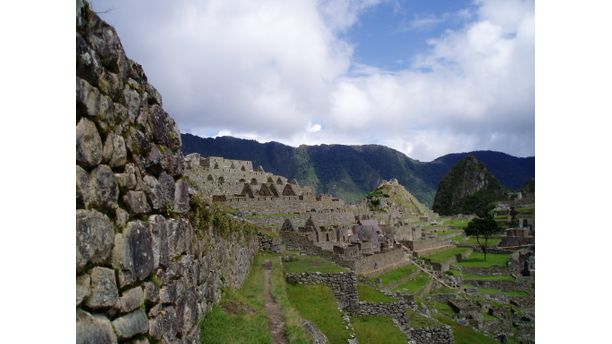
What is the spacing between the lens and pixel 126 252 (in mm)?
3977

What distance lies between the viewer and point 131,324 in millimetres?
4004

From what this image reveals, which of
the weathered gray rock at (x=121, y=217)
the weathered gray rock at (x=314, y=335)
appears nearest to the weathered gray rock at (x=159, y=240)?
the weathered gray rock at (x=121, y=217)

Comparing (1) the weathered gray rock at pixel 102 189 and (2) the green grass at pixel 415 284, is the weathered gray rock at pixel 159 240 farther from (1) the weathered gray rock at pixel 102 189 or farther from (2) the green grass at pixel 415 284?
(2) the green grass at pixel 415 284

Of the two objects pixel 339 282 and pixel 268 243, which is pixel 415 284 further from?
pixel 339 282

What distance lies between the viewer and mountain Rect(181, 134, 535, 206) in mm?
132875

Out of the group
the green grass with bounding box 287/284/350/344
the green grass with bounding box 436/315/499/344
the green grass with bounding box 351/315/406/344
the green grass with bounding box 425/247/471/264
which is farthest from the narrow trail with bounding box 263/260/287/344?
the green grass with bounding box 425/247/471/264

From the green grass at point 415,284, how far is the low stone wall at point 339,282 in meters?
12.1

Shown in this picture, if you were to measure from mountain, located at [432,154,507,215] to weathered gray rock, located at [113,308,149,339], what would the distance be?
→ 126063 millimetres

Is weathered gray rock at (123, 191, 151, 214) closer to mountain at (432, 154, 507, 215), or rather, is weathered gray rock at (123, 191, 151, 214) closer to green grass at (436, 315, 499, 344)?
green grass at (436, 315, 499, 344)

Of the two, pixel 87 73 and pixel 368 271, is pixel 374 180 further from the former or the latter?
pixel 87 73

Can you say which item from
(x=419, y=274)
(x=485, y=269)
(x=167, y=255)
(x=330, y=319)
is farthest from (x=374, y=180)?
(x=167, y=255)

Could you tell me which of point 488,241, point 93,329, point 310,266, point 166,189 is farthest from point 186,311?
point 488,241

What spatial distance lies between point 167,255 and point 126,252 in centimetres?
117

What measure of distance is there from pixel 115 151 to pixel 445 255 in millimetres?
49829
